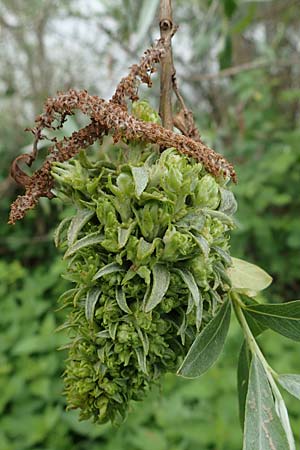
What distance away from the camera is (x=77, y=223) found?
685mm

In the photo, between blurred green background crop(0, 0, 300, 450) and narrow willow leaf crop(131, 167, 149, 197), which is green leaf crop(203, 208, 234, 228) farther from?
blurred green background crop(0, 0, 300, 450)

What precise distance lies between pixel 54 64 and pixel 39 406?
290 cm

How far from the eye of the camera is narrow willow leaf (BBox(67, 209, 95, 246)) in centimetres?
68

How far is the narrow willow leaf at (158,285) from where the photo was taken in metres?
0.64

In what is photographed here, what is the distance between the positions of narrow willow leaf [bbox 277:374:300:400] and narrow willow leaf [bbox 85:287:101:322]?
30 centimetres

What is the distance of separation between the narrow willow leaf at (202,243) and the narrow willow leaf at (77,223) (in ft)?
0.46

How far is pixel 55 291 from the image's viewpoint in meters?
2.84

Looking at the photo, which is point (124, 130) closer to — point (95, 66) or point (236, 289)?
point (236, 289)

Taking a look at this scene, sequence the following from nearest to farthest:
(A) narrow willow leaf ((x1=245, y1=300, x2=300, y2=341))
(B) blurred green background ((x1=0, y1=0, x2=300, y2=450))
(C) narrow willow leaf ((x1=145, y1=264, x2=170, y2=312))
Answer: (C) narrow willow leaf ((x1=145, y1=264, x2=170, y2=312))
(A) narrow willow leaf ((x1=245, y1=300, x2=300, y2=341))
(B) blurred green background ((x1=0, y1=0, x2=300, y2=450))

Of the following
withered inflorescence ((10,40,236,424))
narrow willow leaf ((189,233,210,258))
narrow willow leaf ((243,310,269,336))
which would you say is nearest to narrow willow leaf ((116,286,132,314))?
withered inflorescence ((10,40,236,424))

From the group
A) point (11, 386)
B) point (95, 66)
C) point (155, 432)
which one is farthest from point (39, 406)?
point (95, 66)

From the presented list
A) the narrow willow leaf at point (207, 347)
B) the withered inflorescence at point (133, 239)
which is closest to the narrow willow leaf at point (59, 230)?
the withered inflorescence at point (133, 239)

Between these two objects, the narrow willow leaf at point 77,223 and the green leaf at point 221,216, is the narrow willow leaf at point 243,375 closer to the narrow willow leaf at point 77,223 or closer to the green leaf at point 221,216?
the green leaf at point 221,216

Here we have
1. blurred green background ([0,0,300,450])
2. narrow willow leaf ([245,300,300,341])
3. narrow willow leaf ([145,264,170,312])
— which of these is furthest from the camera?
blurred green background ([0,0,300,450])
